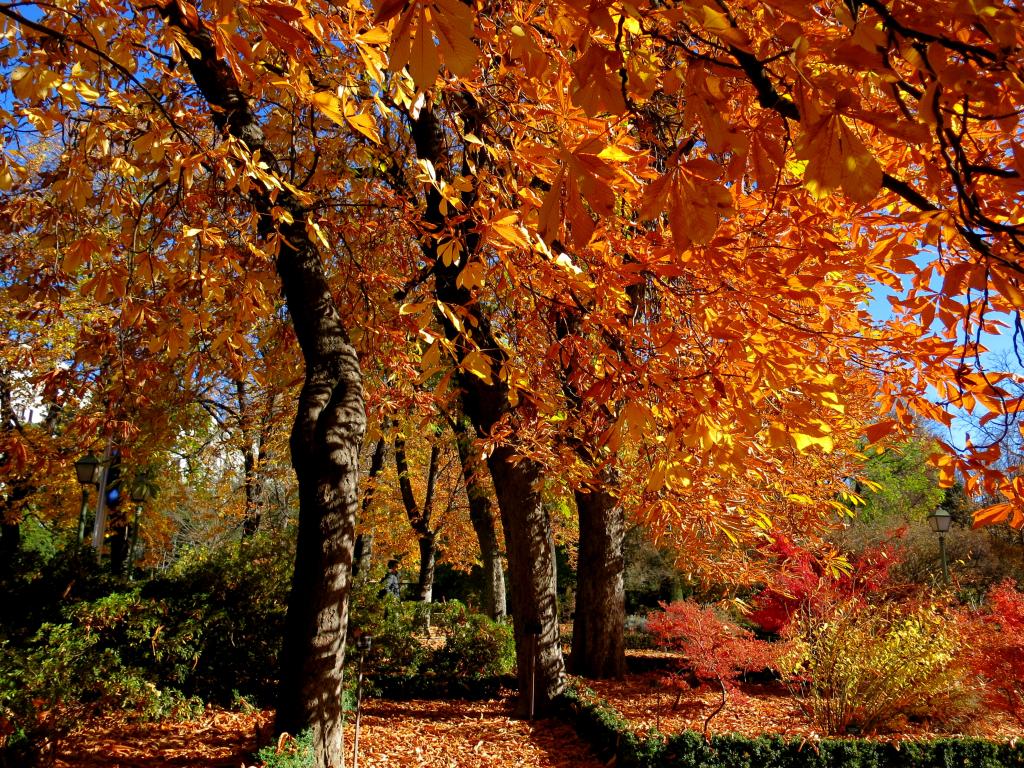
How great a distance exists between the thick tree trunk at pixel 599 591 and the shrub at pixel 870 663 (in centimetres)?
242

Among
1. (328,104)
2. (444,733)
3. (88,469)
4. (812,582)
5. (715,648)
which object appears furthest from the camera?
(88,469)

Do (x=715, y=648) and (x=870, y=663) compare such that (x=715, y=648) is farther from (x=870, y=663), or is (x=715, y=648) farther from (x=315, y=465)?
(x=315, y=465)

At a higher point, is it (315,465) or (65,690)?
(315,465)

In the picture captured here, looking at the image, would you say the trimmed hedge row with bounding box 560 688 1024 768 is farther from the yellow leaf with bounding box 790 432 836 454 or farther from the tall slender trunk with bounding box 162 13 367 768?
the yellow leaf with bounding box 790 432 836 454

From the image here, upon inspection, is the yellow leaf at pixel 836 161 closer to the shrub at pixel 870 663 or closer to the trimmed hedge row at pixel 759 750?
the trimmed hedge row at pixel 759 750

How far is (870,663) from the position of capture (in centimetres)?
732

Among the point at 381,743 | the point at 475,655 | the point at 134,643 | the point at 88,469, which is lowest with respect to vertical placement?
the point at 381,743

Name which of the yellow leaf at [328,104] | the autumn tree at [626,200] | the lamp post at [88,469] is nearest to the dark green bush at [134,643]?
the autumn tree at [626,200]

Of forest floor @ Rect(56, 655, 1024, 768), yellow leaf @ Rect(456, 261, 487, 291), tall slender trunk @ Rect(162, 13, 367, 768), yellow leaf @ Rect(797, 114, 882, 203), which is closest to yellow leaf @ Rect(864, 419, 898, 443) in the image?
yellow leaf @ Rect(797, 114, 882, 203)

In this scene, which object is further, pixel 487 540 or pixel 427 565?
pixel 427 565

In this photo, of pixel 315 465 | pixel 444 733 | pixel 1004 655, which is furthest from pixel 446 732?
pixel 1004 655

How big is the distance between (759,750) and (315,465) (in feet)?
15.5

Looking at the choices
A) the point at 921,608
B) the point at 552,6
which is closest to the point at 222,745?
the point at 552,6

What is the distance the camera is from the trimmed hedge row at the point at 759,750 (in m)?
5.46
